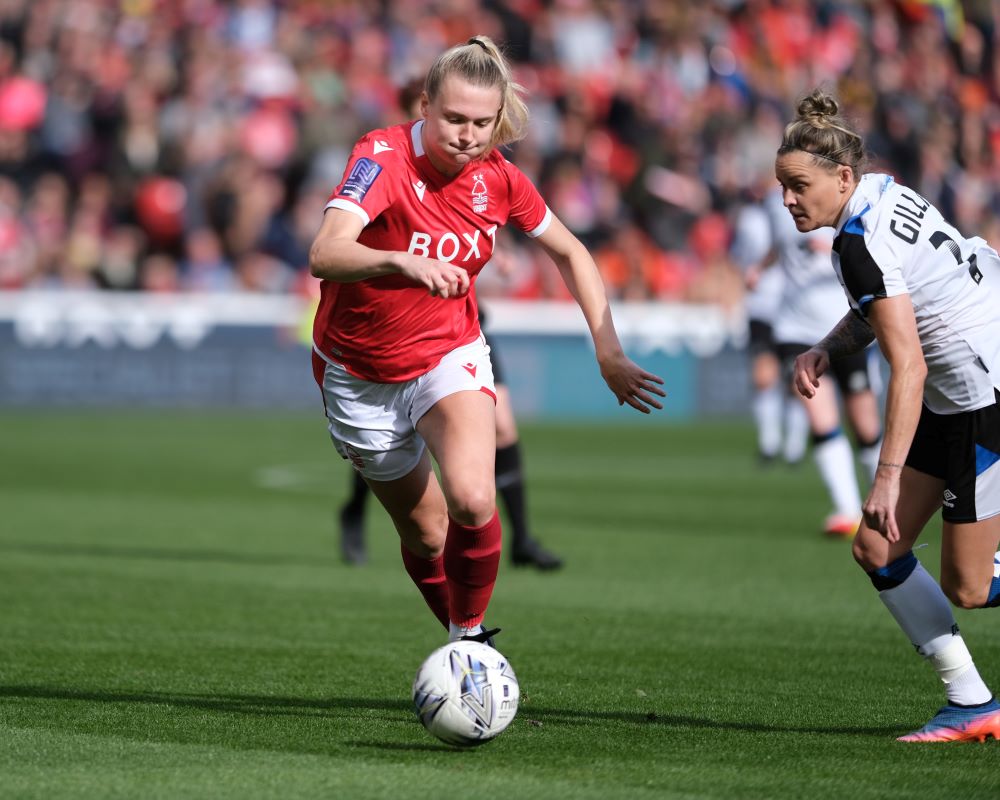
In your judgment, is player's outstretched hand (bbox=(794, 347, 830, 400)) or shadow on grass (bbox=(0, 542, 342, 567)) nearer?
player's outstretched hand (bbox=(794, 347, 830, 400))

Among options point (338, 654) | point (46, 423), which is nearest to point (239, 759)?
point (338, 654)

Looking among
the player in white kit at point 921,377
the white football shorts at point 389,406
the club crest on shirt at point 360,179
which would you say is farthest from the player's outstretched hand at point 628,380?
the club crest on shirt at point 360,179

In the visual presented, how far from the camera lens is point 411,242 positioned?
577cm

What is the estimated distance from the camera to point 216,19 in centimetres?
2397

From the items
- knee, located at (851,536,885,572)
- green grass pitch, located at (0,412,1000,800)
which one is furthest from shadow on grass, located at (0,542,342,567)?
knee, located at (851,536,885,572)

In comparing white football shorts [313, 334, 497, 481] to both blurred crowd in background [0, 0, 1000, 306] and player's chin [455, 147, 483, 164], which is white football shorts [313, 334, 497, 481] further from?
blurred crowd in background [0, 0, 1000, 306]

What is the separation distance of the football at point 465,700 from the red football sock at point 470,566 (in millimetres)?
489

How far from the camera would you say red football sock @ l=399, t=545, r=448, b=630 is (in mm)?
6332

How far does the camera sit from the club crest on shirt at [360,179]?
555 centimetres

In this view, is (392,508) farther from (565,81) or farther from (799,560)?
(565,81)

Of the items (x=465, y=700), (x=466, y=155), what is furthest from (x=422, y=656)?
(x=466, y=155)

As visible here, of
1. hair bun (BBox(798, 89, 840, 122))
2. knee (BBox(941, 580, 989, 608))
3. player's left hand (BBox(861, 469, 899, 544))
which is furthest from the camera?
knee (BBox(941, 580, 989, 608))

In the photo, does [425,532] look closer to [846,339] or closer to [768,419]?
[846,339]

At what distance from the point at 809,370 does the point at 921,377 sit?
25.5 inches
